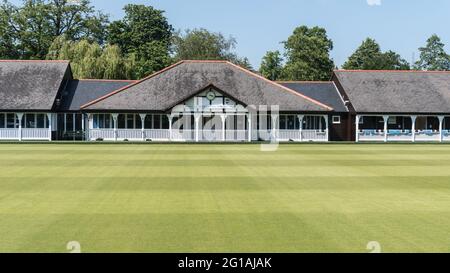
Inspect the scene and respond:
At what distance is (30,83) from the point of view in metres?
51.2

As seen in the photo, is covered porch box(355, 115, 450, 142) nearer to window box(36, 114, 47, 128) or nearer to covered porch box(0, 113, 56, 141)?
covered porch box(0, 113, 56, 141)

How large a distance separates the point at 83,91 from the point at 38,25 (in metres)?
27.2

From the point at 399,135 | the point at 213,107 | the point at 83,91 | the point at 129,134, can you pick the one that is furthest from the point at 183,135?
the point at 399,135

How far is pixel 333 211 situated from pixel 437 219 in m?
2.08

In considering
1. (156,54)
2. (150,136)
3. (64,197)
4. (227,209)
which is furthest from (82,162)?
(156,54)

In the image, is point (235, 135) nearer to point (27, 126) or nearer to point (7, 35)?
point (27, 126)

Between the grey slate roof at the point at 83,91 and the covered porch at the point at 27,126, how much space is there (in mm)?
1798

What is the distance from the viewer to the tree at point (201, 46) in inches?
3632

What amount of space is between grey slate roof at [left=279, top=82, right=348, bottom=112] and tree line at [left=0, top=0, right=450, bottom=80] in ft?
60.1

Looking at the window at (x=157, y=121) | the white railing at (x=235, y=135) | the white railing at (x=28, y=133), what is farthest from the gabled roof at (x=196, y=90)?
the white railing at (x=28, y=133)

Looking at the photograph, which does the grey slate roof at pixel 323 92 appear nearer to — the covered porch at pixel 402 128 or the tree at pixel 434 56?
the covered porch at pixel 402 128

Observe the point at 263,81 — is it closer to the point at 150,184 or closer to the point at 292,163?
the point at 292,163

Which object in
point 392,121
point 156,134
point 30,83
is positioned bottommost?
point 156,134

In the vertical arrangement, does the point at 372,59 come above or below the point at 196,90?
above
